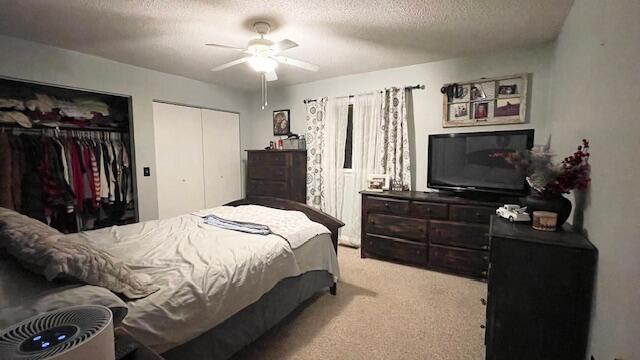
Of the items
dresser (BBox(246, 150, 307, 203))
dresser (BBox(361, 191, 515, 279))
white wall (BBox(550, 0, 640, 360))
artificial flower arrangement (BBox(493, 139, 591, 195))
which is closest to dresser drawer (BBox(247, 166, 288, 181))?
dresser (BBox(246, 150, 307, 203))

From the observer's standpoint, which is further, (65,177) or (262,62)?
(65,177)

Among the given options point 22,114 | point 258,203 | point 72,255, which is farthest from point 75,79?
point 72,255

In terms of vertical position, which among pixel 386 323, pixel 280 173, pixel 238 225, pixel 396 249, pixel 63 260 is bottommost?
pixel 386 323

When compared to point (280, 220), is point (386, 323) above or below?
Result: below

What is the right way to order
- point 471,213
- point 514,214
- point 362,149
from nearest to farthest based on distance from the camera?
point 514,214 → point 471,213 → point 362,149

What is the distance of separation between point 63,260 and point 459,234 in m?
2.94

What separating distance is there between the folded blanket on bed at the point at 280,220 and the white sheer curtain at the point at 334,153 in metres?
1.36

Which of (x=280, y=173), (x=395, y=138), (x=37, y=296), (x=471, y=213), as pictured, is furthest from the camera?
(x=280, y=173)

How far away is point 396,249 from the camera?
3145 mm

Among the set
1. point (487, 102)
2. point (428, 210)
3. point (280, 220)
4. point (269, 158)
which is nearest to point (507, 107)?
point (487, 102)

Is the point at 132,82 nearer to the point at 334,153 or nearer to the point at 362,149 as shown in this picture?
the point at 334,153

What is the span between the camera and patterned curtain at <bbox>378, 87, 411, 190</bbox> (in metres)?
3.38

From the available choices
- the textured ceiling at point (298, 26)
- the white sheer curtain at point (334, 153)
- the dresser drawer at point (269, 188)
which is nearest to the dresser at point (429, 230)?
the white sheer curtain at point (334, 153)

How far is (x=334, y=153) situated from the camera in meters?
3.94
